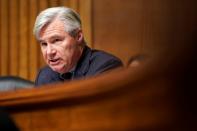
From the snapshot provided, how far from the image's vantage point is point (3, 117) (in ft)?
1.51

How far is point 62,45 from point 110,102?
124 cm

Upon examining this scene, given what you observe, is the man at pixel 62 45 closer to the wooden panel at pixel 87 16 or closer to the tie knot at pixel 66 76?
the tie knot at pixel 66 76

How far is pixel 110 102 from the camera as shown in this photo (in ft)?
1.60

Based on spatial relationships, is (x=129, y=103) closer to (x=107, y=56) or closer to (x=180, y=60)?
(x=180, y=60)

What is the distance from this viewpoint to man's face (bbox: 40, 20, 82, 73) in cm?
168

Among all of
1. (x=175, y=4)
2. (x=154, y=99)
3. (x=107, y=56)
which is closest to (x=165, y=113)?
(x=154, y=99)

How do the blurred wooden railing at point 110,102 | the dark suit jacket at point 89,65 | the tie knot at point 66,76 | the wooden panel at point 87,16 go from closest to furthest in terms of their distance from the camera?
the blurred wooden railing at point 110,102, the dark suit jacket at point 89,65, the tie knot at point 66,76, the wooden panel at point 87,16

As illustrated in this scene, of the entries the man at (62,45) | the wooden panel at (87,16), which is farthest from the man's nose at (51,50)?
the wooden panel at (87,16)

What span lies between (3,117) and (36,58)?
3.01 metres

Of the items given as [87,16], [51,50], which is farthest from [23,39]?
[51,50]

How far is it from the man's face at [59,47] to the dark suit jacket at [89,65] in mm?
34

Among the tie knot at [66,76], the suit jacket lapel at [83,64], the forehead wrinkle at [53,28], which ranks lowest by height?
the tie knot at [66,76]

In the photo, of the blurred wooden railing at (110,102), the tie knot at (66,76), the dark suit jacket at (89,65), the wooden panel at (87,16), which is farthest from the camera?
the wooden panel at (87,16)

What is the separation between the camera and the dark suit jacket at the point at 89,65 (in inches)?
59.4
